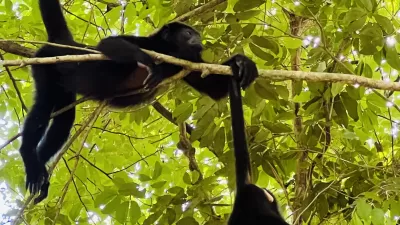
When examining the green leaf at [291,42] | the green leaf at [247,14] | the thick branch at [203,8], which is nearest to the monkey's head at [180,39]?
the thick branch at [203,8]

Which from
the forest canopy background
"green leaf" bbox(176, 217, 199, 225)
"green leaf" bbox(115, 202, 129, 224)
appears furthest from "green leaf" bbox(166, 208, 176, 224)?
"green leaf" bbox(115, 202, 129, 224)

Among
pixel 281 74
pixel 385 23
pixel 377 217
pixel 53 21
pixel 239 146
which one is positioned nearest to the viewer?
pixel 239 146

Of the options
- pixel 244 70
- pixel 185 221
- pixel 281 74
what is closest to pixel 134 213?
pixel 185 221

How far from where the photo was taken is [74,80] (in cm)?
350

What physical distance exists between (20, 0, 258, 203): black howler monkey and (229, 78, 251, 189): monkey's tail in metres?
1.25

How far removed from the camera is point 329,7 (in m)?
3.54

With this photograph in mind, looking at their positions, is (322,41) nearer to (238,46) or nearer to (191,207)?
(238,46)

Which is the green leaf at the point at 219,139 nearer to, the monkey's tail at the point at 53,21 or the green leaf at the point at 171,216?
the green leaf at the point at 171,216

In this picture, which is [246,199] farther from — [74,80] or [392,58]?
[74,80]

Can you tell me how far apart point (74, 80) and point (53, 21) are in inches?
17.1

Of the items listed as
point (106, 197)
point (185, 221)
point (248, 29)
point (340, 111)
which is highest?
point (248, 29)

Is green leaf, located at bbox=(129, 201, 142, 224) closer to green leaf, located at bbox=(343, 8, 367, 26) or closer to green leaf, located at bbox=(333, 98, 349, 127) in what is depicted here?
green leaf, located at bbox=(333, 98, 349, 127)

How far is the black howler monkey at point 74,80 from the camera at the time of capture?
3432 mm

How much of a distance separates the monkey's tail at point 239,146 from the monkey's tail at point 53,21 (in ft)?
6.20
